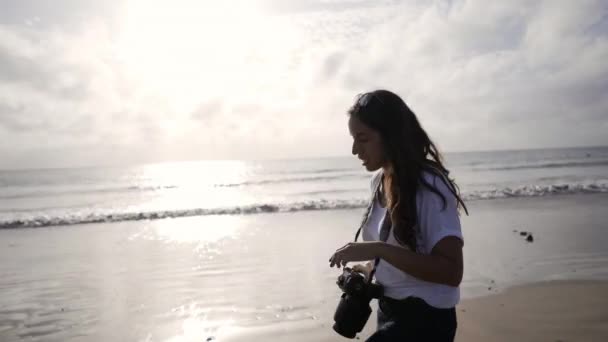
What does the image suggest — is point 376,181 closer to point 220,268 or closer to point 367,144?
point 367,144

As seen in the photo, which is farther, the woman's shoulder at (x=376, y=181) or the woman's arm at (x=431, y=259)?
the woman's shoulder at (x=376, y=181)

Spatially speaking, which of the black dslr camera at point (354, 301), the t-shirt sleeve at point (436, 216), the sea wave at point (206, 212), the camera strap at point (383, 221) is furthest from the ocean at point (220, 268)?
the t-shirt sleeve at point (436, 216)

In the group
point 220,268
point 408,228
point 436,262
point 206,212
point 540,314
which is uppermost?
point 206,212

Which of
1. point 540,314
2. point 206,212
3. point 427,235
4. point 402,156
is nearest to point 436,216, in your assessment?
point 427,235

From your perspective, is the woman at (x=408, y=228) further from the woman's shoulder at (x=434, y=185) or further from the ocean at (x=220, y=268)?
the ocean at (x=220, y=268)

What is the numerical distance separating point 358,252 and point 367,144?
0.38 meters

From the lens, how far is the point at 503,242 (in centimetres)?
924

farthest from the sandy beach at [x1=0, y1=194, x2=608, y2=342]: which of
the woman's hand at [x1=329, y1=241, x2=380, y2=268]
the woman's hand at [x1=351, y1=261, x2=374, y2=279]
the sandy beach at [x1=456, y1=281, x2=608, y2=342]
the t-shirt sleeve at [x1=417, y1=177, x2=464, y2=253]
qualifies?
the t-shirt sleeve at [x1=417, y1=177, x2=464, y2=253]

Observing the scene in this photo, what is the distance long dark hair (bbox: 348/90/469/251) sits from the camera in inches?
60.9

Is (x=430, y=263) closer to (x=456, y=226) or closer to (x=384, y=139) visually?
(x=456, y=226)

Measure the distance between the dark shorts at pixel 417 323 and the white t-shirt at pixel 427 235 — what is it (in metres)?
0.03

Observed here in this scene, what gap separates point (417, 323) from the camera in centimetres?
163

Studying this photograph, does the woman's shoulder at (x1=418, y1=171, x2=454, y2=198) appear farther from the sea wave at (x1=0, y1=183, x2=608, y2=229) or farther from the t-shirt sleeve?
the sea wave at (x1=0, y1=183, x2=608, y2=229)

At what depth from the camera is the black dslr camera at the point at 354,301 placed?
5.82 feet
